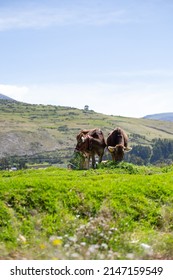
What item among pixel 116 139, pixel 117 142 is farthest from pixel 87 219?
pixel 116 139

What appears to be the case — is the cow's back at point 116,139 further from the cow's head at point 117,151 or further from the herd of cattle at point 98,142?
the cow's head at point 117,151

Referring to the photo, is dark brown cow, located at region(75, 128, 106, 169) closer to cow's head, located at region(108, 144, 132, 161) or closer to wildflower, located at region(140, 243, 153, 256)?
cow's head, located at region(108, 144, 132, 161)

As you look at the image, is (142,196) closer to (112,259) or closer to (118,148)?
(112,259)

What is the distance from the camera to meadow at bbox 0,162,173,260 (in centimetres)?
1021

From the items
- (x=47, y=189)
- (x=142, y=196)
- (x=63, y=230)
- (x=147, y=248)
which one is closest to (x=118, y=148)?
(x=142, y=196)

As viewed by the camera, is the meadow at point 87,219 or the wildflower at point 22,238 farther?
the wildflower at point 22,238

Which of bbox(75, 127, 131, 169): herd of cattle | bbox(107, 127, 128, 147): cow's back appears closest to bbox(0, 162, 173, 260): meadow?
bbox(107, 127, 128, 147): cow's back

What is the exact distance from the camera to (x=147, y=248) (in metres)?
10.0

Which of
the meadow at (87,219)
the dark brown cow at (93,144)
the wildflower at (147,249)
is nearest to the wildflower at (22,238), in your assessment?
the meadow at (87,219)

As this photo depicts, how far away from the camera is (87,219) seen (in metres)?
13.2

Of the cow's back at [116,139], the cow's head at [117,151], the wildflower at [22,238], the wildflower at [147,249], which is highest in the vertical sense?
the cow's back at [116,139]

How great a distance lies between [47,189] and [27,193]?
79cm

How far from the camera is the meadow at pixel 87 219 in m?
10.2

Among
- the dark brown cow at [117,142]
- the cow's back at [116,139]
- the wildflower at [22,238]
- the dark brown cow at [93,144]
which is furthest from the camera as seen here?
the dark brown cow at [93,144]
